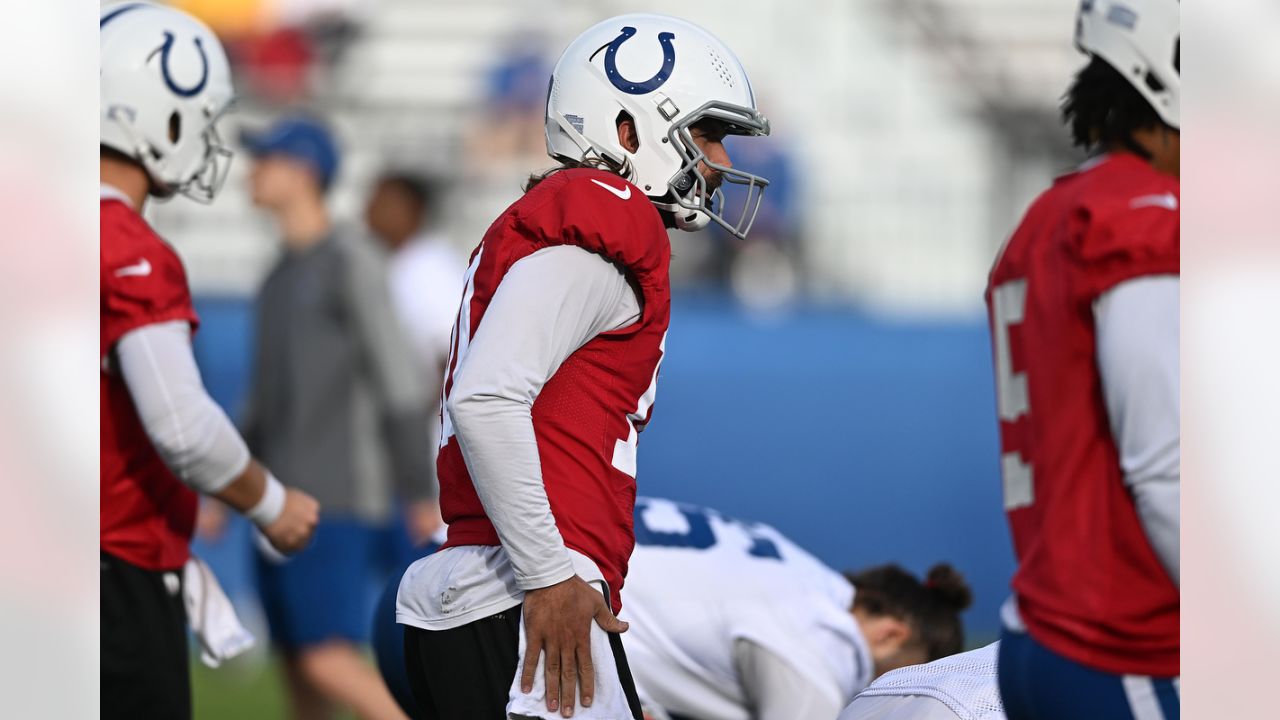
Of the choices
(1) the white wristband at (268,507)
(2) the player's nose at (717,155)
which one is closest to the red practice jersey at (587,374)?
(2) the player's nose at (717,155)

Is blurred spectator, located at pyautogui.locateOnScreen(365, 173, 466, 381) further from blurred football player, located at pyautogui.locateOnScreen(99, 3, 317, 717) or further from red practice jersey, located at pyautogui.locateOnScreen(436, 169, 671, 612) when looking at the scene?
red practice jersey, located at pyautogui.locateOnScreen(436, 169, 671, 612)

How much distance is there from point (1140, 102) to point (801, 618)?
1.28 metres

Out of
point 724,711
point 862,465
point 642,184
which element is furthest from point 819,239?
point 642,184

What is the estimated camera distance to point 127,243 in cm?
266

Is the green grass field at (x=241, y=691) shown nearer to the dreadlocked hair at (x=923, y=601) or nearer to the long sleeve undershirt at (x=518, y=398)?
the dreadlocked hair at (x=923, y=601)

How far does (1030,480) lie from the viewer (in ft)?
6.84

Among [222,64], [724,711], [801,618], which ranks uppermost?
[222,64]

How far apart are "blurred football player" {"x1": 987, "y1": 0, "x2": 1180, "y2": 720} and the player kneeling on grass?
92 centimetres

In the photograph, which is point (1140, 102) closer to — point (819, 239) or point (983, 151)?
point (819, 239)

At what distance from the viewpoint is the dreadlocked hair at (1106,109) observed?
2.13 m

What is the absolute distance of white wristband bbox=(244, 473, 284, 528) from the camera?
2.88 m

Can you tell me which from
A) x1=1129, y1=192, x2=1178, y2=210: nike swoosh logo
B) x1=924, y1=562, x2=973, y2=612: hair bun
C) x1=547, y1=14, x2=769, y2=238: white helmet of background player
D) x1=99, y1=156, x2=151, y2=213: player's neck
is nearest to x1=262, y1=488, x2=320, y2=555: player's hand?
x1=99, y1=156, x2=151, y2=213: player's neck

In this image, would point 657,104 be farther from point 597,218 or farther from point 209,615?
point 209,615

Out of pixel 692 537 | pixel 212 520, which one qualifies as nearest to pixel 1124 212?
pixel 692 537
